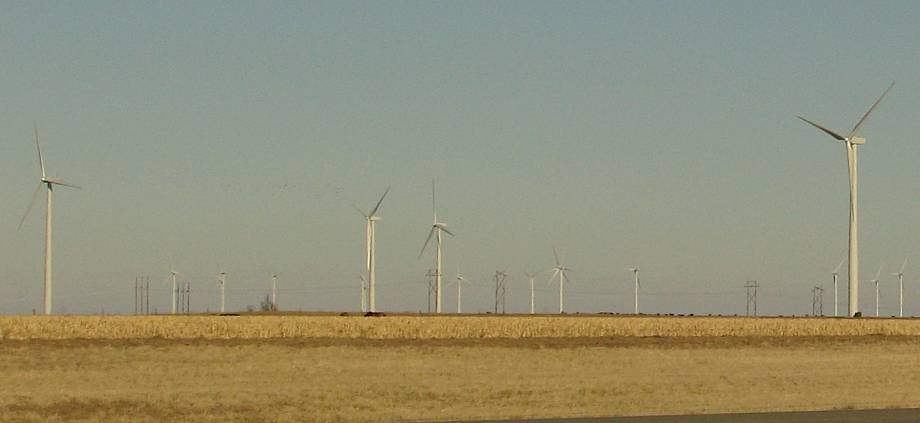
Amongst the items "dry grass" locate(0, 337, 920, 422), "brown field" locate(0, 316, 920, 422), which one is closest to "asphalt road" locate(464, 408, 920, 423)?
"brown field" locate(0, 316, 920, 422)

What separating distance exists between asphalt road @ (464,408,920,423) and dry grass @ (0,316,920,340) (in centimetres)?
4197

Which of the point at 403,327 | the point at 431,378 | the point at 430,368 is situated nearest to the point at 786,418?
the point at 431,378

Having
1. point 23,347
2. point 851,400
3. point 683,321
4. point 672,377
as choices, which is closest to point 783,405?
point 851,400

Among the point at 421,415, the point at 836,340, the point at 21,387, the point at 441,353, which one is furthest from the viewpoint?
the point at 836,340

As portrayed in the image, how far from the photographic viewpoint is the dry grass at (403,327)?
8994 centimetres

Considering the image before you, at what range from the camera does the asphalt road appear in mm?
49281

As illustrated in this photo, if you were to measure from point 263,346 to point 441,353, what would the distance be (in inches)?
377

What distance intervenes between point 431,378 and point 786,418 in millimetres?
24192

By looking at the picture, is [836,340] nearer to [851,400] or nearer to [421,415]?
[851,400]

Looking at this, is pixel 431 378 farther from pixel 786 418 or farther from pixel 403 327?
pixel 403 327

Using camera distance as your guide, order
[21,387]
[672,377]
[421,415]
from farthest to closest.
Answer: [672,377] → [21,387] → [421,415]

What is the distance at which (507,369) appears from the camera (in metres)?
76.2

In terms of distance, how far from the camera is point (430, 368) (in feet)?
249

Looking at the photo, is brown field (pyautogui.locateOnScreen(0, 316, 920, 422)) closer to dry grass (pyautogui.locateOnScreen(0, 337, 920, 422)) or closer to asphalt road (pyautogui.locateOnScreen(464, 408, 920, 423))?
dry grass (pyautogui.locateOnScreen(0, 337, 920, 422))
